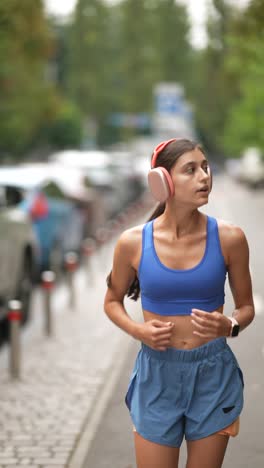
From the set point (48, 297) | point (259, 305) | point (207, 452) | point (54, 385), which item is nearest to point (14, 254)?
point (48, 297)

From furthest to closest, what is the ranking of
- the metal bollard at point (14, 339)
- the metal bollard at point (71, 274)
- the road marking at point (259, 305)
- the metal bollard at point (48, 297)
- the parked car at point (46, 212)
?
the parked car at point (46, 212)
the metal bollard at point (71, 274)
the road marking at point (259, 305)
the metal bollard at point (48, 297)
the metal bollard at point (14, 339)

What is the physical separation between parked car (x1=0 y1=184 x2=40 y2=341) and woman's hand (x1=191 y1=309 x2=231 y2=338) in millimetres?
6154

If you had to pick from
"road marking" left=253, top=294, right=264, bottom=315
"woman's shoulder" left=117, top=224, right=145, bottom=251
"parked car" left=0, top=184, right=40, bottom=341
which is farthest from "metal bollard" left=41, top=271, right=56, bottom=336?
"woman's shoulder" left=117, top=224, right=145, bottom=251

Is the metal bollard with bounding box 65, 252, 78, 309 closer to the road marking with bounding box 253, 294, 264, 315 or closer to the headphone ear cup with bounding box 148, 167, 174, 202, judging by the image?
the road marking with bounding box 253, 294, 264, 315

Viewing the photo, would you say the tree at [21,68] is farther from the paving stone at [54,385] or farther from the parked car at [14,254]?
the paving stone at [54,385]

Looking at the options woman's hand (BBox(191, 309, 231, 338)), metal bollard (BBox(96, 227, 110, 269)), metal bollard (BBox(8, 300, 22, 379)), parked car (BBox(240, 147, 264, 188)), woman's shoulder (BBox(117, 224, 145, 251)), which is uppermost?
woman's shoulder (BBox(117, 224, 145, 251))

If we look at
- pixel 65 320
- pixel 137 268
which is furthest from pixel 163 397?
pixel 65 320

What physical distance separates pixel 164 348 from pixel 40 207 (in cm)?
1159

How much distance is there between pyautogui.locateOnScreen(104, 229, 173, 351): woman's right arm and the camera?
3.96 meters

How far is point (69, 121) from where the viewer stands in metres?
86.9

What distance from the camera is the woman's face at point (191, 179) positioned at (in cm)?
400

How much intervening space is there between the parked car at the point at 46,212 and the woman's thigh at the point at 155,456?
10.7 meters

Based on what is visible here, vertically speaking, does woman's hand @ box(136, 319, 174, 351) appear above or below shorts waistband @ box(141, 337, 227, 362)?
above

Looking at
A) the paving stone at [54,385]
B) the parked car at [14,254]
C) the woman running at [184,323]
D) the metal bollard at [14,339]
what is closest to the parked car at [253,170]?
the parked car at [14,254]
